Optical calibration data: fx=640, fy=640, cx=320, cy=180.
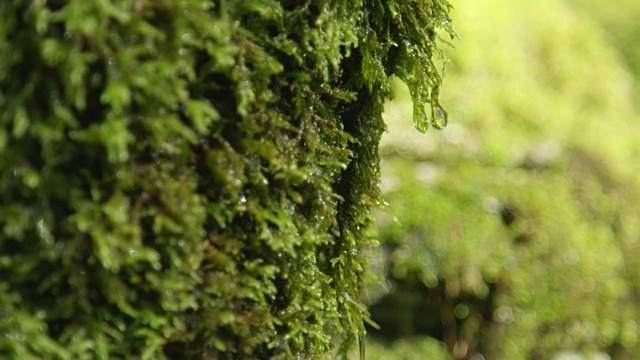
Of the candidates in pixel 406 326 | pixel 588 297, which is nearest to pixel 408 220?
pixel 406 326

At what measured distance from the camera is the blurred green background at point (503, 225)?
3498 millimetres

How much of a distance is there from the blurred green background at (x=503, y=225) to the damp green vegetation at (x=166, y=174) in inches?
95.7

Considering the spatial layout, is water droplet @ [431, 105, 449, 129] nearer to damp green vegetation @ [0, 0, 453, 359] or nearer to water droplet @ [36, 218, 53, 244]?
damp green vegetation @ [0, 0, 453, 359]

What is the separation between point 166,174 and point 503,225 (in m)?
3.05

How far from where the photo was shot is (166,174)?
83 centimetres

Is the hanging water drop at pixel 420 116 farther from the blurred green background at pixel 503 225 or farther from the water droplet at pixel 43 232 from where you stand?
the blurred green background at pixel 503 225

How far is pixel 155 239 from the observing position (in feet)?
2.75

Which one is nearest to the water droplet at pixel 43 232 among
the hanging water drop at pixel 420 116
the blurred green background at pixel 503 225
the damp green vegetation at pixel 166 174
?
the damp green vegetation at pixel 166 174

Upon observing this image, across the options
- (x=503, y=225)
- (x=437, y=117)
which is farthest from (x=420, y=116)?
(x=503, y=225)

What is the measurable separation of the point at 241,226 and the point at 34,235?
28cm

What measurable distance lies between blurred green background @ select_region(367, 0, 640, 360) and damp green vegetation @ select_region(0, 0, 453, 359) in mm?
2430

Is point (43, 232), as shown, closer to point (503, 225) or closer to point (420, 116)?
point (420, 116)

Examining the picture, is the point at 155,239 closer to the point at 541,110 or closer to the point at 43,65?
the point at 43,65

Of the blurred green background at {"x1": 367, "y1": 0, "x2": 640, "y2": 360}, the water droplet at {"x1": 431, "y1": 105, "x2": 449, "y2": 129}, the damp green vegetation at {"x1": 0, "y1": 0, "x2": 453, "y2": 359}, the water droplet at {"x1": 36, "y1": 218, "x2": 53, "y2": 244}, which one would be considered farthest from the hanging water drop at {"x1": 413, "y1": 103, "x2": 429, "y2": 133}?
the blurred green background at {"x1": 367, "y1": 0, "x2": 640, "y2": 360}
